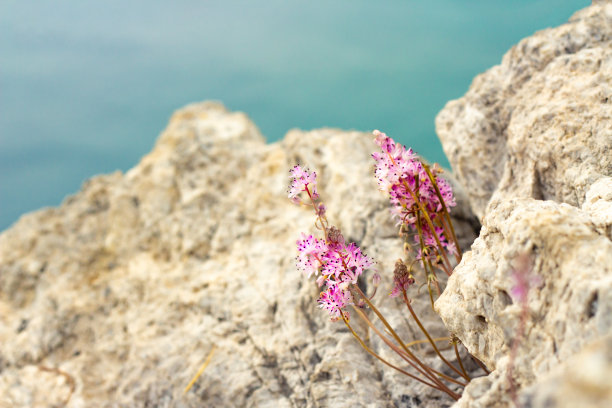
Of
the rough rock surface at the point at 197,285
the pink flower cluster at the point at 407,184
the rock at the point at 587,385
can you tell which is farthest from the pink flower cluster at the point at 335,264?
the rock at the point at 587,385

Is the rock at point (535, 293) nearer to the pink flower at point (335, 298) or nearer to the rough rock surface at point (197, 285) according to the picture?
the pink flower at point (335, 298)

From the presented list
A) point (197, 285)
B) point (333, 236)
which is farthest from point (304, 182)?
point (197, 285)

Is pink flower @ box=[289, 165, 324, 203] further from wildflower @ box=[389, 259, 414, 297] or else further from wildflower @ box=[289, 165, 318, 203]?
wildflower @ box=[389, 259, 414, 297]

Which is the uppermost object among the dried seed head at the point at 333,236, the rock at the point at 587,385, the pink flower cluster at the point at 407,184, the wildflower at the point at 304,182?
the pink flower cluster at the point at 407,184

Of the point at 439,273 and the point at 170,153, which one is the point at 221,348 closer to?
the point at 439,273

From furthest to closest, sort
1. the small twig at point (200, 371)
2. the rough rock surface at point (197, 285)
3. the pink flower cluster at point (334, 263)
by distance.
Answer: the small twig at point (200, 371) < the rough rock surface at point (197, 285) < the pink flower cluster at point (334, 263)

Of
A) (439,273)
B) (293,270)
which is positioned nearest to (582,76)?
(439,273)

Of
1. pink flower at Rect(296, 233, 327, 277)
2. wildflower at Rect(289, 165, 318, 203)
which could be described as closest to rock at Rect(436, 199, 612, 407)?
pink flower at Rect(296, 233, 327, 277)
